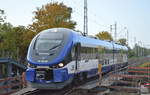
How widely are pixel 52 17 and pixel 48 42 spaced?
19.8 m

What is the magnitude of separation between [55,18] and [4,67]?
30.5 feet

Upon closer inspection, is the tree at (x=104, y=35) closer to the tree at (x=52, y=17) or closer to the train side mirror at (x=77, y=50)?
the tree at (x=52, y=17)

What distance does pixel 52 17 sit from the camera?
113ft

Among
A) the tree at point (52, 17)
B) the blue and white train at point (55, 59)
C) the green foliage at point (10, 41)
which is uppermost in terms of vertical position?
A: the tree at point (52, 17)

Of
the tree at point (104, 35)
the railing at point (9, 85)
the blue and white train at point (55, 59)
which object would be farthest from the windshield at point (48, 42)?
the tree at point (104, 35)

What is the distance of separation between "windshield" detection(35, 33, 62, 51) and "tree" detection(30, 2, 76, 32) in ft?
59.5

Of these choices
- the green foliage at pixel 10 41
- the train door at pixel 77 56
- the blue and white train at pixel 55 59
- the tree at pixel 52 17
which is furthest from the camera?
the green foliage at pixel 10 41

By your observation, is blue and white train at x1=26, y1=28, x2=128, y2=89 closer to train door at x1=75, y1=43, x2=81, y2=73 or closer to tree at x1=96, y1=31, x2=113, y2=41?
train door at x1=75, y1=43, x2=81, y2=73

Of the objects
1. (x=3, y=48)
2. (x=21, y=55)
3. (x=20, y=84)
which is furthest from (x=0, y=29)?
(x=20, y=84)

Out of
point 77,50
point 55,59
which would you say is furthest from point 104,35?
point 55,59

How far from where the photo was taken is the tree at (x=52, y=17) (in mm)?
33969

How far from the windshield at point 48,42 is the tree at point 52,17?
59.5 feet

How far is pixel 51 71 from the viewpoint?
1409cm

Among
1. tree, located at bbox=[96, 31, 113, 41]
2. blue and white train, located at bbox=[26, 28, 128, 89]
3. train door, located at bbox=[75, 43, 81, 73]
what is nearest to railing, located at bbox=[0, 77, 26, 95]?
blue and white train, located at bbox=[26, 28, 128, 89]
